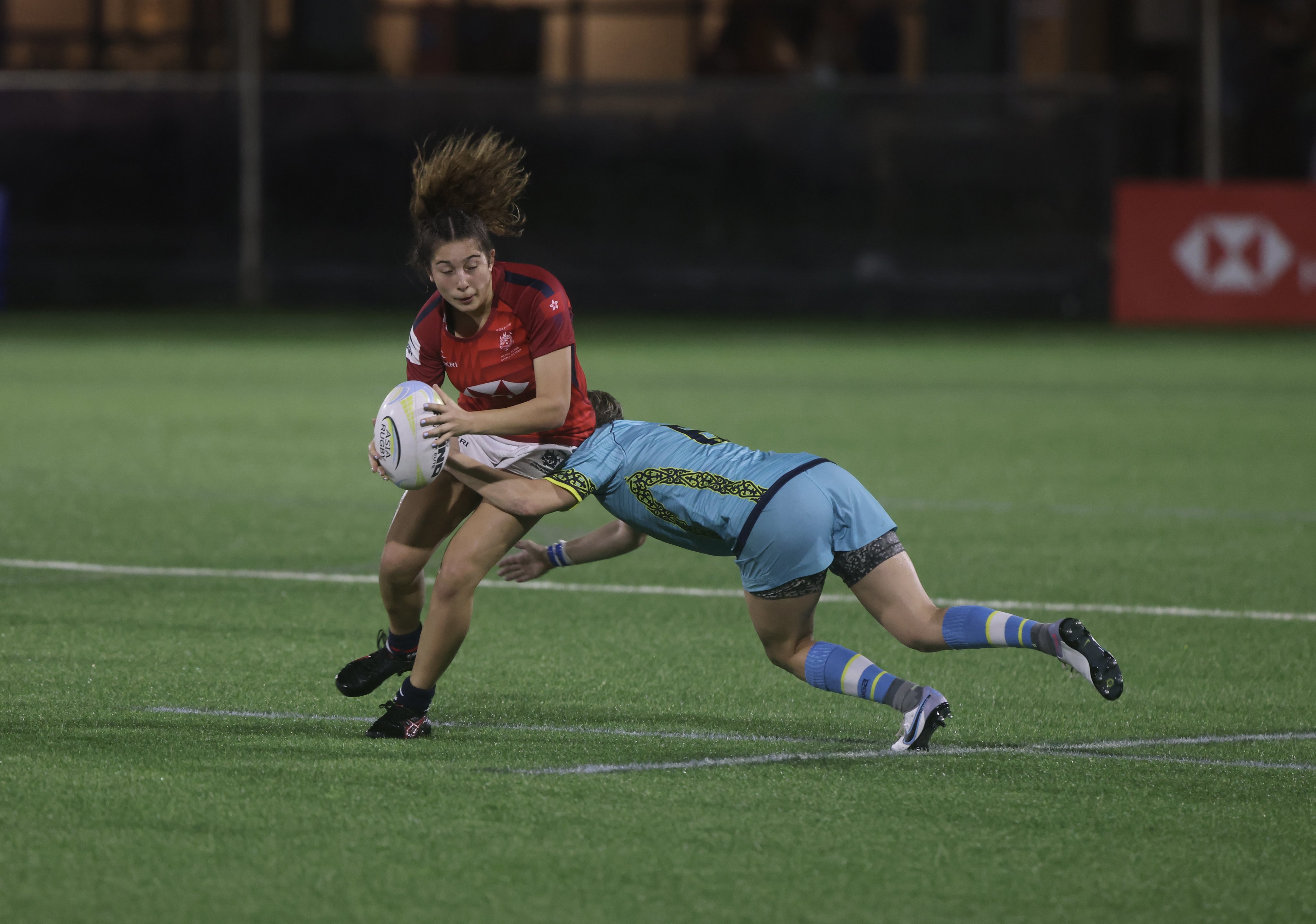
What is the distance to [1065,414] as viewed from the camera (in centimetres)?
1777

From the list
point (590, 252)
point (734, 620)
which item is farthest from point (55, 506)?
point (590, 252)

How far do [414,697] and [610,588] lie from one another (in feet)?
10.6

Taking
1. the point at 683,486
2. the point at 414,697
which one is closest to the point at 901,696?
the point at 683,486

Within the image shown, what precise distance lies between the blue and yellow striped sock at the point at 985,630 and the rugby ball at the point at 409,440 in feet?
5.33

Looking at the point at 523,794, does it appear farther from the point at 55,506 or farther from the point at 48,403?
the point at 48,403

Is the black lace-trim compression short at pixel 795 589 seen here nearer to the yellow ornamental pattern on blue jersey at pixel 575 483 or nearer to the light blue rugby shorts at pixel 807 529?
the light blue rugby shorts at pixel 807 529

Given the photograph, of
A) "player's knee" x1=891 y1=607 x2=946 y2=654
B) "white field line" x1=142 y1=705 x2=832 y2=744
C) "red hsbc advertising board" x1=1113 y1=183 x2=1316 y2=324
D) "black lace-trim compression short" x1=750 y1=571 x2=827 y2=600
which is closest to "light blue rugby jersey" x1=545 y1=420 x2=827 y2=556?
"black lace-trim compression short" x1=750 y1=571 x2=827 y2=600

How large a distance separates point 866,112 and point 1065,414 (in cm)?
1240

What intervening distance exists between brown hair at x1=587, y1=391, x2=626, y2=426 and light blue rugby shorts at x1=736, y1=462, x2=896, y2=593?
2.63 ft

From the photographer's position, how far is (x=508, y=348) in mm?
6586

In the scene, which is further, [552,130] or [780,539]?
[552,130]

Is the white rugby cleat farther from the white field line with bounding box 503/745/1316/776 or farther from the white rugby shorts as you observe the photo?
the white rugby shorts

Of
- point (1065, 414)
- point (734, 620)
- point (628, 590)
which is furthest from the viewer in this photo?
point (1065, 414)

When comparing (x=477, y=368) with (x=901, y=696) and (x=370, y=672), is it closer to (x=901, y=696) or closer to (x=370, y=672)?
(x=370, y=672)
